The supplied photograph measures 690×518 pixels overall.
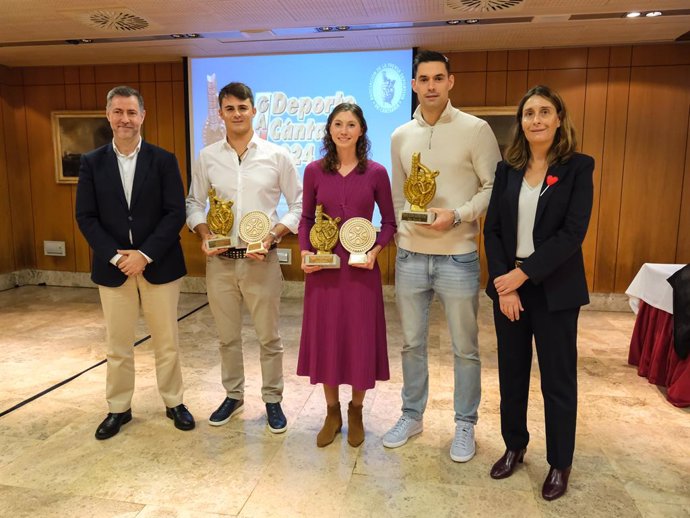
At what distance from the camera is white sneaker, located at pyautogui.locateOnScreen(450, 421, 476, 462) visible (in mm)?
2557

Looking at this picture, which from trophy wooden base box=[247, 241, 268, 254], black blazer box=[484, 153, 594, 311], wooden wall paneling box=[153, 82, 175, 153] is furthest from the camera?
wooden wall paneling box=[153, 82, 175, 153]

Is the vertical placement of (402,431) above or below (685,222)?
below

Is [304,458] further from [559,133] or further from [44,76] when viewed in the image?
[44,76]

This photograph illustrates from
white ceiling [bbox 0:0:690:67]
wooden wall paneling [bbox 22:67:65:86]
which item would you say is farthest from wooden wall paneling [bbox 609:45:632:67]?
wooden wall paneling [bbox 22:67:65:86]

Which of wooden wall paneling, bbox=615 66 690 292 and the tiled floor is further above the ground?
wooden wall paneling, bbox=615 66 690 292

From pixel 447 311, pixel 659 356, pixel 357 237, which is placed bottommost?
pixel 659 356

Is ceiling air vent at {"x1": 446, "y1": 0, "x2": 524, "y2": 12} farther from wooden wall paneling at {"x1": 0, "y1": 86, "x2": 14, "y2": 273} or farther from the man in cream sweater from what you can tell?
wooden wall paneling at {"x1": 0, "y1": 86, "x2": 14, "y2": 273}

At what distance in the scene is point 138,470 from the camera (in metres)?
2.49

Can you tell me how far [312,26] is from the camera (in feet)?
15.8

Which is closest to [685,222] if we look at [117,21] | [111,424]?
[111,424]

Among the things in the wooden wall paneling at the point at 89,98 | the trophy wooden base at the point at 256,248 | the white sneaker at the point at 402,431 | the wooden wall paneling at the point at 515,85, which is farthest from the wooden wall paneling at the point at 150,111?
the white sneaker at the point at 402,431

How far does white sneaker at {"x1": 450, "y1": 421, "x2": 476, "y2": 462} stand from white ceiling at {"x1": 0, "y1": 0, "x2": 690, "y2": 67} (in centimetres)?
318

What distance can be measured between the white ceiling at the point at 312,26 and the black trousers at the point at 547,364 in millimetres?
2891

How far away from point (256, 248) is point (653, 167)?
15.4ft
